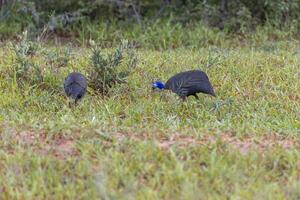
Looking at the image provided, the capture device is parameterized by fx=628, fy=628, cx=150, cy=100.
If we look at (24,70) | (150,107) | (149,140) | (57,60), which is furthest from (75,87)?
(149,140)

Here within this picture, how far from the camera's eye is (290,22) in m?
9.62

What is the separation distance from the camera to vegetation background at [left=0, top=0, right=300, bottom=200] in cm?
389

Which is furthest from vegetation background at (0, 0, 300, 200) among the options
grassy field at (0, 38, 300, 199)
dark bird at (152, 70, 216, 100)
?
dark bird at (152, 70, 216, 100)

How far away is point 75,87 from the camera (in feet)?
18.4

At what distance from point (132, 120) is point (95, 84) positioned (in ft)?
3.66

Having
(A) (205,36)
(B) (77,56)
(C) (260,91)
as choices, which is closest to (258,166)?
(C) (260,91)

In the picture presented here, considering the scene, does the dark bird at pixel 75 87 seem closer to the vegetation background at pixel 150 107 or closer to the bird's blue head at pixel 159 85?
the vegetation background at pixel 150 107

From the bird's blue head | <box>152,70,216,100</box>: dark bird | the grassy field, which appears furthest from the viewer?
the bird's blue head

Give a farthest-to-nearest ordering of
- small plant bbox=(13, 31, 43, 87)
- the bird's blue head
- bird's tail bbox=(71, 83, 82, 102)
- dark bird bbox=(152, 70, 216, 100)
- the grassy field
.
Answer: small plant bbox=(13, 31, 43, 87), the bird's blue head, dark bird bbox=(152, 70, 216, 100), bird's tail bbox=(71, 83, 82, 102), the grassy field

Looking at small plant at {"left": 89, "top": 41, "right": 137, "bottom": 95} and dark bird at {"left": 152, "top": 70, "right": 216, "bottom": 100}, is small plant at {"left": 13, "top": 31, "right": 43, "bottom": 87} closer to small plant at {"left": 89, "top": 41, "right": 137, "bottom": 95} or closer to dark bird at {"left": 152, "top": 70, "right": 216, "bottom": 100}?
small plant at {"left": 89, "top": 41, "right": 137, "bottom": 95}

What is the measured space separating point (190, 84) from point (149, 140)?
1421 millimetres

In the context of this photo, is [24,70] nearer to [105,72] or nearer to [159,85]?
[105,72]

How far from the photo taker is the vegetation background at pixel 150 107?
12.8 feet

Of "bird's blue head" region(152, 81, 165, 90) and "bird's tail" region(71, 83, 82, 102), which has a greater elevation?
"bird's tail" region(71, 83, 82, 102)
